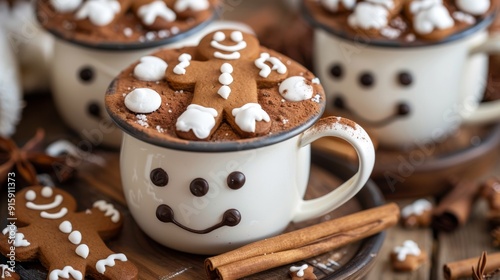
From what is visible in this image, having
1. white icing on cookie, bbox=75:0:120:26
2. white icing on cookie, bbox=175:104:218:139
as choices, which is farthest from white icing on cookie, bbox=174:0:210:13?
white icing on cookie, bbox=175:104:218:139

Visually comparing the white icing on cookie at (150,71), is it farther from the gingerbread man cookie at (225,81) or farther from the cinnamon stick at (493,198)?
the cinnamon stick at (493,198)

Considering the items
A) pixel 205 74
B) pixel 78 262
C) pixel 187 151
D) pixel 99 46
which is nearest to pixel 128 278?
pixel 78 262

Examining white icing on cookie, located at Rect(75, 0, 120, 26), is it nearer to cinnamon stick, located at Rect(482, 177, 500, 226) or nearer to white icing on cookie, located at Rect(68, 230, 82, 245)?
white icing on cookie, located at Rect(68, 230, 82, 245)

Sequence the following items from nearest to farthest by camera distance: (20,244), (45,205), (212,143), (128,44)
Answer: (212,143) → (20,244) → (45,205) → (128,44)

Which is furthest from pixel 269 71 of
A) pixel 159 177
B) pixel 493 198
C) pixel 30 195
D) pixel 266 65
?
pixel 493 198

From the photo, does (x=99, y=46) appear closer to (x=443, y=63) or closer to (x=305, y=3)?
(x=305, y=3)

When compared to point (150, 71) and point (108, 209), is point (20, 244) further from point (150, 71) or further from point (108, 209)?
point (150, 71)
